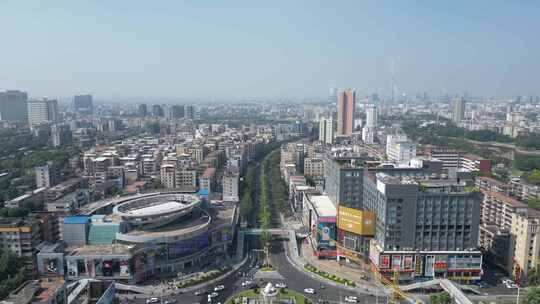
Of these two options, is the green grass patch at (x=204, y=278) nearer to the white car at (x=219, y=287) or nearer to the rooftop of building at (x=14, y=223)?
the white car at (x=219, y=287)

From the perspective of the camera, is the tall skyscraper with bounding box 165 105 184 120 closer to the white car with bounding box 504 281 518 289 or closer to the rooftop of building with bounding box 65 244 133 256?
the rooftop of building with bounding box 65 244 133 256

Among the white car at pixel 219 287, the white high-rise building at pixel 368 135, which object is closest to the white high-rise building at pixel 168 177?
the white car at pixel 219 287

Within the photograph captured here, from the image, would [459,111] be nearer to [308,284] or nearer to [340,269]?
[340,269]

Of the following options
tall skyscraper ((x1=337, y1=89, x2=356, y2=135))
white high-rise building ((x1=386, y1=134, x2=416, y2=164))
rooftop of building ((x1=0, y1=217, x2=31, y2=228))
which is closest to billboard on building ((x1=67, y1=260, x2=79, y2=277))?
rooftop of building ((x1=0, y1=217, x2=31, y2=228))

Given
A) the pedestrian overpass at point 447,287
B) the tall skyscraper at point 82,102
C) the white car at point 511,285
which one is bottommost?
the white car at point 511,285

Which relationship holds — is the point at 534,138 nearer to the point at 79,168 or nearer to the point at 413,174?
the point at 413,174
